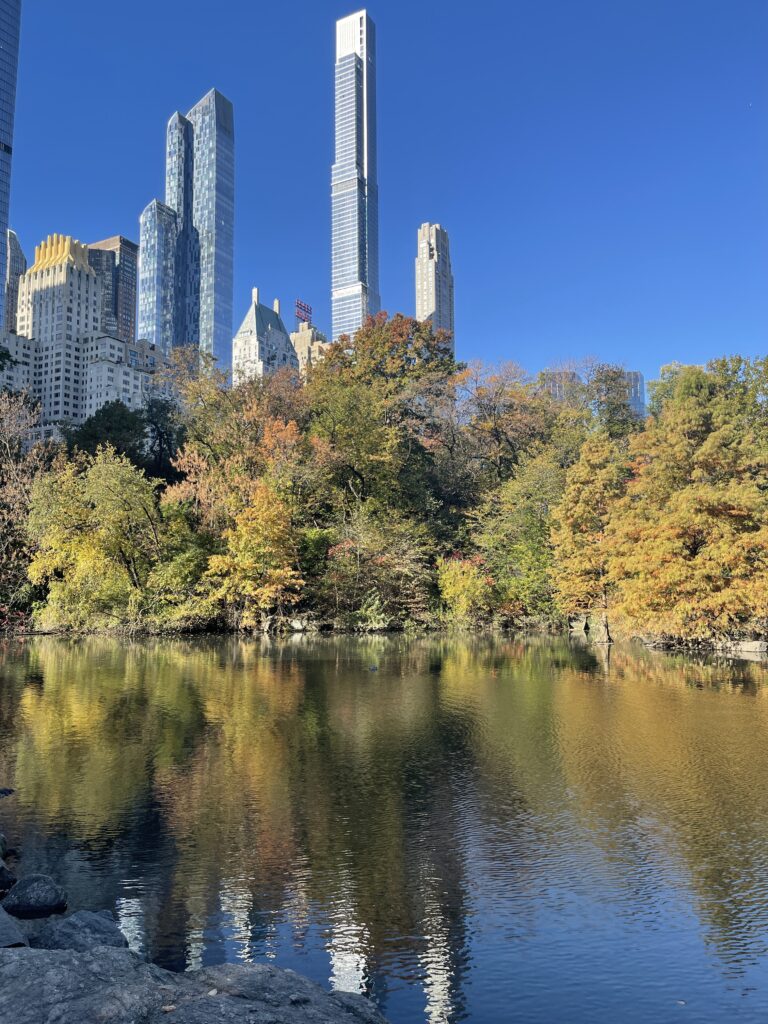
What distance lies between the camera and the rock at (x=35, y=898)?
20.1 ft

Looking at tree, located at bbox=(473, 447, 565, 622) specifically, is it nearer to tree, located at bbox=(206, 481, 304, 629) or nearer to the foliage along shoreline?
the foliage along shoreline

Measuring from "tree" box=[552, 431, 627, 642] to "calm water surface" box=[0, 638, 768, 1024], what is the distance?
1618cm

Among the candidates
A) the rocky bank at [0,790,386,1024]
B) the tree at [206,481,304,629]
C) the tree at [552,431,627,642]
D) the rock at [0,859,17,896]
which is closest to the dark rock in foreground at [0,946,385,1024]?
the rocky bank at [0,790,386,1024]

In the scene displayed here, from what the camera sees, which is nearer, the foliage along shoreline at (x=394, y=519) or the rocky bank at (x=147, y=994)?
the rocky bank at (x=147, y=994)

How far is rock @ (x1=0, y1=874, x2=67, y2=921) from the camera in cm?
613

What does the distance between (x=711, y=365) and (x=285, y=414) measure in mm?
21356

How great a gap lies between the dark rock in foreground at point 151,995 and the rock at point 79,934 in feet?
2.78

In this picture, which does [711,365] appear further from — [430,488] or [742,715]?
[742,715]

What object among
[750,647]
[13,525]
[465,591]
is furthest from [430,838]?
[13,525]

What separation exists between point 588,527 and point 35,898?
30.4m

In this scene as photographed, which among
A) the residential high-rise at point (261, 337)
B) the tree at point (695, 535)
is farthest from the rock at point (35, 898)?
the residential high-rise at point (261, 337)

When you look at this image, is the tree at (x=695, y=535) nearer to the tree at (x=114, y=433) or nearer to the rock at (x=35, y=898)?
the rock at (x=35, y=898)

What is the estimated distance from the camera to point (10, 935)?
16.3 feet

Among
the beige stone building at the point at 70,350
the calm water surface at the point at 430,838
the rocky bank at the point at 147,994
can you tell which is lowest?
the calm water surface at the point at 430,838
